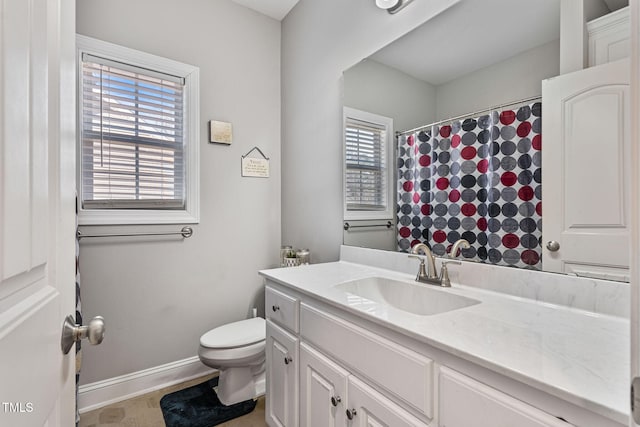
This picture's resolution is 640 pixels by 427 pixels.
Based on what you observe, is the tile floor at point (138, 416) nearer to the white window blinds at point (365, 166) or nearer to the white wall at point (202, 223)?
the white wall at point (202, 223)

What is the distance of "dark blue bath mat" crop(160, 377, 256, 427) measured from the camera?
180cm

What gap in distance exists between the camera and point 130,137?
211 cm

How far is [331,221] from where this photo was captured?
2148mm

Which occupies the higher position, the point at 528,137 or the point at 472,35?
the point at 472,35

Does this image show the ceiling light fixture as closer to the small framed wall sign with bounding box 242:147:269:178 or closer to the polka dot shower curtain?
the polka dot shower curtain

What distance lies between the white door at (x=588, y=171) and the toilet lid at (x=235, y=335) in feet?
5.26

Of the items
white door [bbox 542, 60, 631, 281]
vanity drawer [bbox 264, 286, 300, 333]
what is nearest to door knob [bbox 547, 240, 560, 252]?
white door [bbox 542, 60, 631, 281]

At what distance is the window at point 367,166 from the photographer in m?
1.81

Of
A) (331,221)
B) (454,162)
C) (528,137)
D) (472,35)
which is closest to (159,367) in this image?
(331,221)

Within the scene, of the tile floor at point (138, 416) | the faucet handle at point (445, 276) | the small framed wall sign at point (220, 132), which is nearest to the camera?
the faucet handle at point (445, 276)

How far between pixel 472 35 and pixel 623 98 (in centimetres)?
68

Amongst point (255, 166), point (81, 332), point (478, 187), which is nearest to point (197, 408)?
point (81, 332)

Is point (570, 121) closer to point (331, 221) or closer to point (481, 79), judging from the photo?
point (481, 79)

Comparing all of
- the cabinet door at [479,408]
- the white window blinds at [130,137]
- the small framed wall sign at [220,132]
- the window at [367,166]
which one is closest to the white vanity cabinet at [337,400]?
the cabinet door at [479,408]
